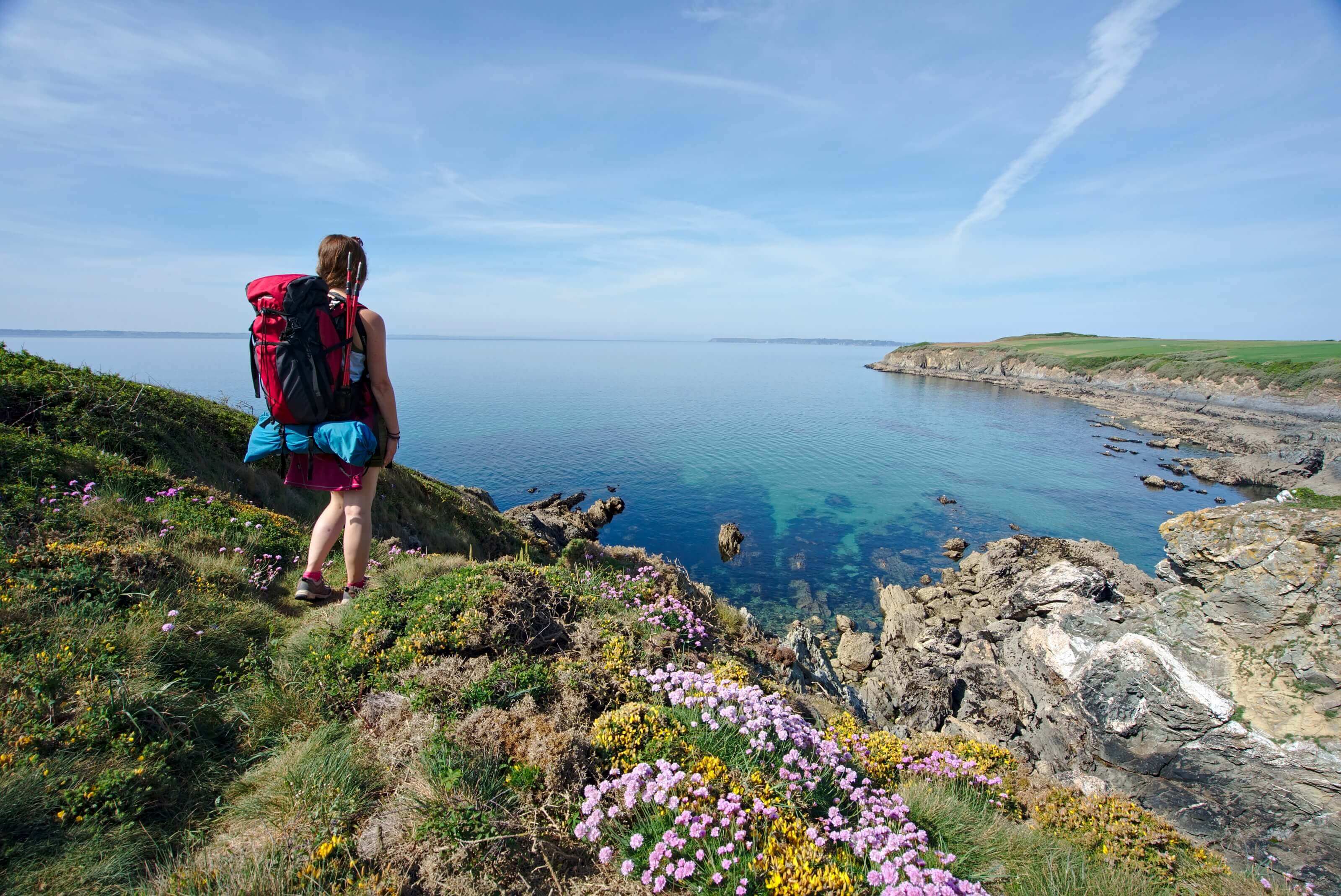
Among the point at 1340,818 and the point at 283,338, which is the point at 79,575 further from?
the point at 1340,818

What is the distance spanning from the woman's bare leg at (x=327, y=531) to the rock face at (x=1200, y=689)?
1078 cm

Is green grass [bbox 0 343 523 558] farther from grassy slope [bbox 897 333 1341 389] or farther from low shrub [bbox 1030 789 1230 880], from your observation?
grassy slope [bbox 897 333 1341 389]

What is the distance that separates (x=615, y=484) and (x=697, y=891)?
38206 millimetres

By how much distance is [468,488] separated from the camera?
89.8 feet

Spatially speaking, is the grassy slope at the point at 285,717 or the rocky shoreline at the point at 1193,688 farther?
the rocky shoreline at the point at 1193,688

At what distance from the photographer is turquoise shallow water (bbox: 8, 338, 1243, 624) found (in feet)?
98.0

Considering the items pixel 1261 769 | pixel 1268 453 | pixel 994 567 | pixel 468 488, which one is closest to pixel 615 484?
pixel 468 488

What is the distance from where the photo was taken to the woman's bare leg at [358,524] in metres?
5.46

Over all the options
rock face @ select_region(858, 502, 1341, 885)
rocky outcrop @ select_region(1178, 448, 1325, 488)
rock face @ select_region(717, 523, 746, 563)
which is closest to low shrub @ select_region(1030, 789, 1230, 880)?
rock face @ select_region(858, 502, 1341, 885)

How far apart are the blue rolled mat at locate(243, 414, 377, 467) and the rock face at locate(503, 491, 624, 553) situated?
15.3 meters

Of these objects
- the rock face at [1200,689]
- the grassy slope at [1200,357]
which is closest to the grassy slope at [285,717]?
the rock face at [1200,689]

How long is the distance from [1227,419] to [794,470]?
222ft

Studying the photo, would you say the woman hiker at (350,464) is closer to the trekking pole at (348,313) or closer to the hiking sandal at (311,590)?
the trekking pole at (348,313)

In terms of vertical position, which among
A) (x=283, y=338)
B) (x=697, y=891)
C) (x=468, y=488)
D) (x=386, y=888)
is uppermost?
(x=283, y=338)
